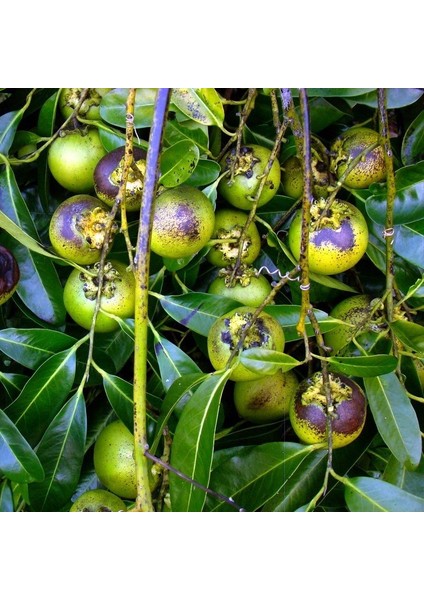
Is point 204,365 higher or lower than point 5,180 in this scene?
lower

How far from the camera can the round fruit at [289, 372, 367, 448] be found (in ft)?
2.77

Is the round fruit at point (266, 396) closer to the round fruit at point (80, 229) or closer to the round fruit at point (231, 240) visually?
the round fruit at point (231, 240)

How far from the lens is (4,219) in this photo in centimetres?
88

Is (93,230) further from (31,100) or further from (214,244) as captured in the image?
(31,100)

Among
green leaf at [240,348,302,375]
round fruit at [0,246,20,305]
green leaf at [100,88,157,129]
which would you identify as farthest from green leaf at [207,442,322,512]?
green leaf at [100,88,157,129]

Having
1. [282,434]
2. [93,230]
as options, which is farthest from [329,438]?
[93,230]

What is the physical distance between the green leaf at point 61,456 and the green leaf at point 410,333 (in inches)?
17.6

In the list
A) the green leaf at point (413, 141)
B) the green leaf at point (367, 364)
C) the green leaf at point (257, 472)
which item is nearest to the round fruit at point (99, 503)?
the green leaf at point (257, 472)

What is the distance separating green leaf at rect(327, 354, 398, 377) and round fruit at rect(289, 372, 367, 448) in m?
0.03

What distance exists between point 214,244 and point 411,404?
13.6 inches

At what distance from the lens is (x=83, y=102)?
974mm

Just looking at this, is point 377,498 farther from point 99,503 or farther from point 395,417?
point 99,503

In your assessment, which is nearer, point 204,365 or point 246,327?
point 246,327

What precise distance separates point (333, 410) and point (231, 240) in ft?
0.90
